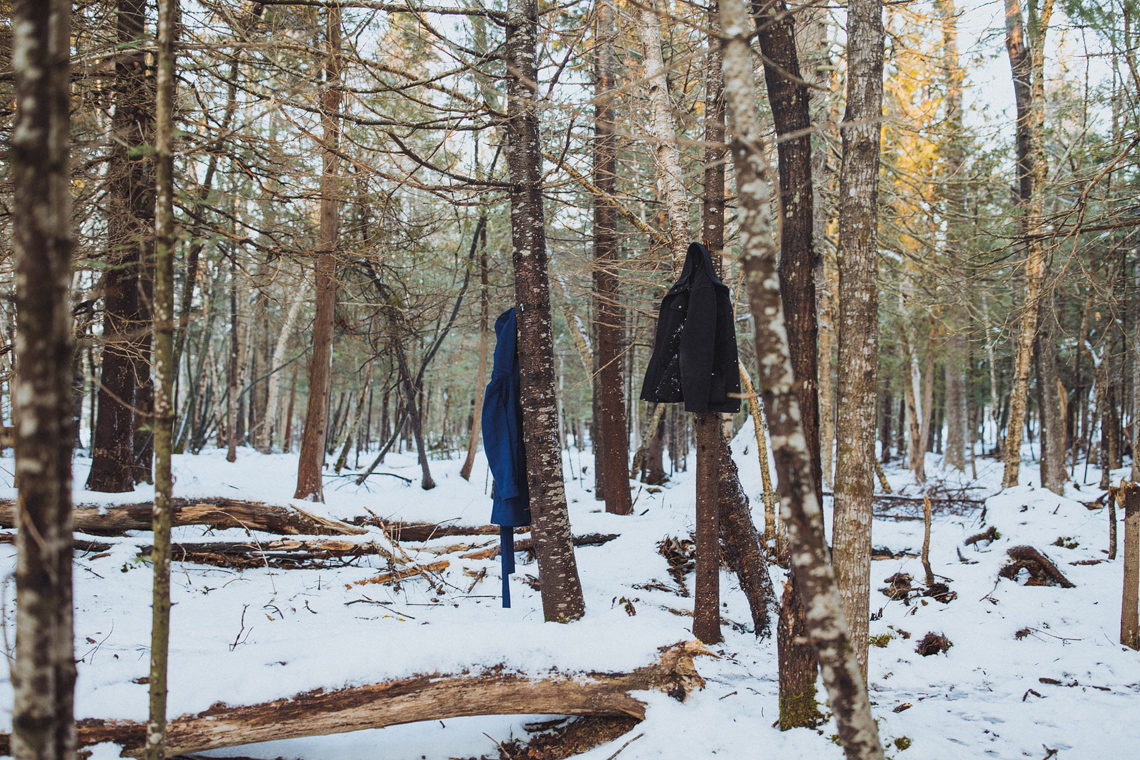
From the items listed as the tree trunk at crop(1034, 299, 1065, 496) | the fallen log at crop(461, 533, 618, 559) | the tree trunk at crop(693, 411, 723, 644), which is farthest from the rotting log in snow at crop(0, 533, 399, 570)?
the tree trunk at crop(1034, 299, 1065, 496)

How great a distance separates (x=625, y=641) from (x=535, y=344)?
1.97m

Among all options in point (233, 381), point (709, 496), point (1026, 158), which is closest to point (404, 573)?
point (709, 496)

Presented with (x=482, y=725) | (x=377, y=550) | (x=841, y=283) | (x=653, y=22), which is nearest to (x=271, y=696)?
(x=482, y=725)

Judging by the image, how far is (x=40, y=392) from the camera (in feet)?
4.65

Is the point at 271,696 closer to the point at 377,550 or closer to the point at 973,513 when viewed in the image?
the point at 377,550

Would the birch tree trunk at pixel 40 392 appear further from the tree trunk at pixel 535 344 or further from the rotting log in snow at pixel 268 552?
the rotting log in snow at pixel 268 552

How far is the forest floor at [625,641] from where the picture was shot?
3.18 m

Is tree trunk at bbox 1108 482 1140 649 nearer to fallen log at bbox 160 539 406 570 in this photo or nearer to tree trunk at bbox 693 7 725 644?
tree trunk at bbox 693 7 725 644

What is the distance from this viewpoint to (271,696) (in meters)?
3.03

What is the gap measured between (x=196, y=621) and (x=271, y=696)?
5.77 ft

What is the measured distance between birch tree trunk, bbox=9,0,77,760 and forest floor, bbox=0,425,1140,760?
0.39 meters

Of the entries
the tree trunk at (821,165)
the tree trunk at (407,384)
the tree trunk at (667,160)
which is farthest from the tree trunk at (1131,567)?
the tree trunk at (407,384)

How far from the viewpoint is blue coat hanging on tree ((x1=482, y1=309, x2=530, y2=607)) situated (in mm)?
4434

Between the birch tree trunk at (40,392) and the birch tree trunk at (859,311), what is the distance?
3.05m
